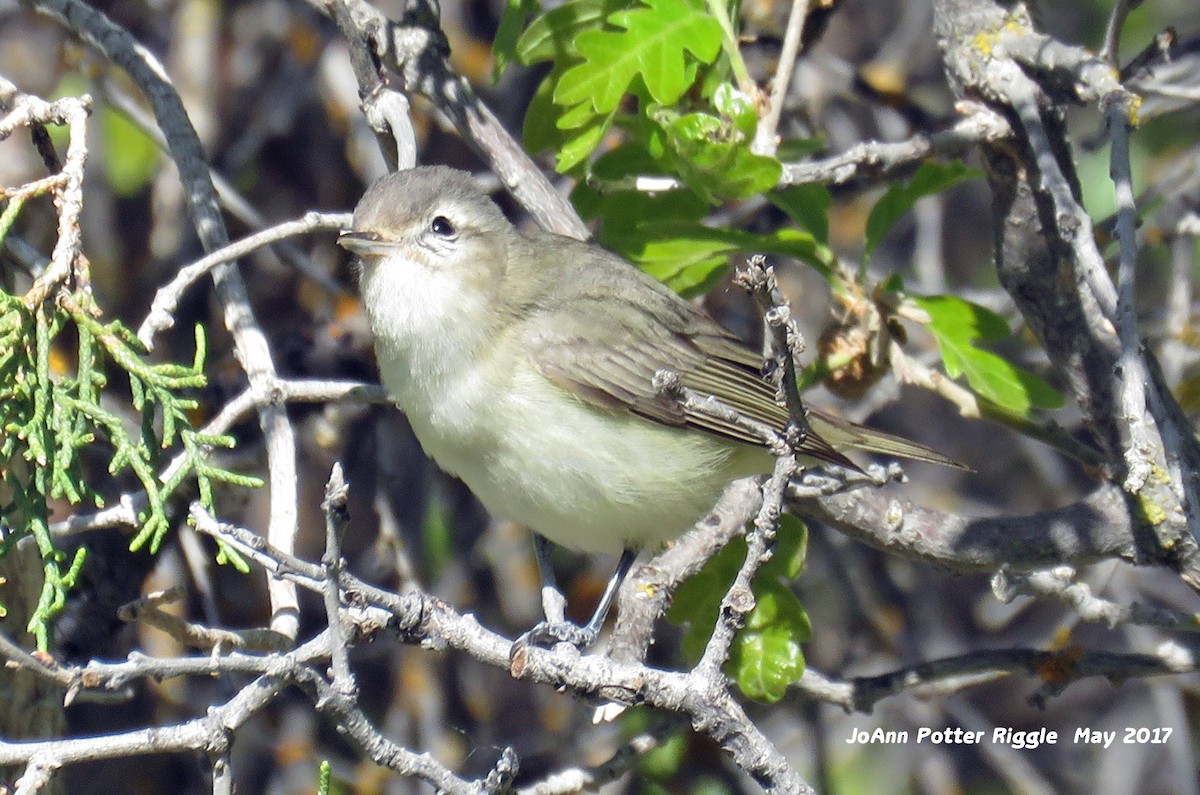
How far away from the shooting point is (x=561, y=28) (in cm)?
319

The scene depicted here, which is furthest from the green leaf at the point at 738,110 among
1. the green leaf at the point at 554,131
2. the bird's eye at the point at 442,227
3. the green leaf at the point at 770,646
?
the green leaf at the point at 770,646

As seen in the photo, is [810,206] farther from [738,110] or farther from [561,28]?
[561,28]

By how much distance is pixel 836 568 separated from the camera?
469 centimetres

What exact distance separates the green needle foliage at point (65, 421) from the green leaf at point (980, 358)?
5.96ft

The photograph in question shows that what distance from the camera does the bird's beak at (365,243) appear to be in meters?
3.21

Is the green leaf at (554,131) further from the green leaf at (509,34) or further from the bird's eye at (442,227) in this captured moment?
the bird's eye at (442,227)

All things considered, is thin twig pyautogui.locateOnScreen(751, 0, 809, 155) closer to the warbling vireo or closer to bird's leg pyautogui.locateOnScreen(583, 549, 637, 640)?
the warbling vireo

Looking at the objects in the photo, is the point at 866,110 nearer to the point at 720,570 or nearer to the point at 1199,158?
the point at 1199,158

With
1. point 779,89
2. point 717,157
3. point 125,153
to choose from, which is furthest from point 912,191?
point 125,153

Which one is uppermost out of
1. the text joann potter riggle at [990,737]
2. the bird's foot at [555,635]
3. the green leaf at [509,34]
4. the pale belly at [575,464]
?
the green leaf at [509,34]

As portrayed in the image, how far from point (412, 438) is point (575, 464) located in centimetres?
167

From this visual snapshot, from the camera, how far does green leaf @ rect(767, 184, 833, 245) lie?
3318 mm

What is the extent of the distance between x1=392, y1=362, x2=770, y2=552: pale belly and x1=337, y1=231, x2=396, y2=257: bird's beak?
1.45ft

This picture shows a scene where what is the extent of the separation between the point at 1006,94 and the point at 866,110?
84.5 inches
